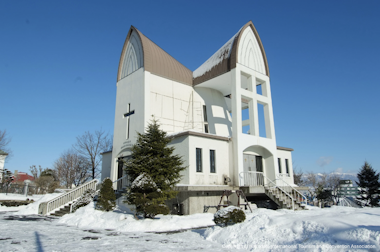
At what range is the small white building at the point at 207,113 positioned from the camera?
17844 mm

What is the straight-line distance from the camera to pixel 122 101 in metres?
23.5

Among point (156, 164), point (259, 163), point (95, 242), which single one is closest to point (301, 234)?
point (95, 242)

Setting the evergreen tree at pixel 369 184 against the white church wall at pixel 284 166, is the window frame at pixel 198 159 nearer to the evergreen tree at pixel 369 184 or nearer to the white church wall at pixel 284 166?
the white church wall at pixel 284 166

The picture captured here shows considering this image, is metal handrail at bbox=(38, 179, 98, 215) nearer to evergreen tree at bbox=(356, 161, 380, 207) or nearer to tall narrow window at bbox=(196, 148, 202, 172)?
tall narrow window at bbox=(196, 148, 202, 172)

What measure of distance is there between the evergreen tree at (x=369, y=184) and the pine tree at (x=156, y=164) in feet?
94.6

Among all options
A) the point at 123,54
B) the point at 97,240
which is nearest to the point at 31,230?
the point at 97,240

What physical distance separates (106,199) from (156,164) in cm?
423

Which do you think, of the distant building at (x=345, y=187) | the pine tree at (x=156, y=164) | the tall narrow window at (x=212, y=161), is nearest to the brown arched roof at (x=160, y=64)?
the tall narrow window at (x=212, y=161)

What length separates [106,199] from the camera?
15820 mm

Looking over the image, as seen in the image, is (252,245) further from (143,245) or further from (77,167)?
(77,167)

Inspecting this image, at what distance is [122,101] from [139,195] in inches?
486

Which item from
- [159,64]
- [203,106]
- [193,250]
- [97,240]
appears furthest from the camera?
[203,106]

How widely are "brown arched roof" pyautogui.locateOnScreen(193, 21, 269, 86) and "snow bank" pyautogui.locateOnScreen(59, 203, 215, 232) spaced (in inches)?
468

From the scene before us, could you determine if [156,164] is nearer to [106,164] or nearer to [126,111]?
[126,111]
